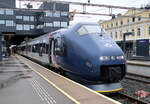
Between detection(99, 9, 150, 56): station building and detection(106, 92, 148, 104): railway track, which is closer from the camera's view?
detection(106, 92, 148, 104): railway track

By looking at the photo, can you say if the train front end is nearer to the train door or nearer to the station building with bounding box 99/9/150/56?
the train door

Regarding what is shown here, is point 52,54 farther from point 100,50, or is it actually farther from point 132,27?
point 132,27

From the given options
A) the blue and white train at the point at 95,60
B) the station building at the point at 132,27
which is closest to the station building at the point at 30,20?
the station building at the point at 132,27

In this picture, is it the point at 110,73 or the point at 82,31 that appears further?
the point at 82,31

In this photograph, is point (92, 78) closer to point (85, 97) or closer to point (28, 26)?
point (85, 97)

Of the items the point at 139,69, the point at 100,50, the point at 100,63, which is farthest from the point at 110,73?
the point at 139,69

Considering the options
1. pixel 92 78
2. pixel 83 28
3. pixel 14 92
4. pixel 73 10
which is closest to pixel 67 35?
pixel 83 28

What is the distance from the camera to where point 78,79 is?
29.9ft

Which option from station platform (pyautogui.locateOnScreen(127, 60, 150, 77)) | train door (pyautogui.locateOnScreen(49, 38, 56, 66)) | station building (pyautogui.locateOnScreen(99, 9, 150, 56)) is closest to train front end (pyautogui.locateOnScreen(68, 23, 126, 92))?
train door (pyautogui.locateOnScreen(49, 38, 56, 66))

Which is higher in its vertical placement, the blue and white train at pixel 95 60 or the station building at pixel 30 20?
the station building at pixel 30 20

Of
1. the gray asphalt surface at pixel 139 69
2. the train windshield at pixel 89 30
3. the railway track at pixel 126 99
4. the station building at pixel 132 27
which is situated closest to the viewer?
the railway track at pixel 126 99

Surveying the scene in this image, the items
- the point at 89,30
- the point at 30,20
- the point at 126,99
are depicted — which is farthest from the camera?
the point at 30,20

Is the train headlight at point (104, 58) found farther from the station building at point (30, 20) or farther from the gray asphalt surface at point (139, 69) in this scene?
the station building at point (30, 20)

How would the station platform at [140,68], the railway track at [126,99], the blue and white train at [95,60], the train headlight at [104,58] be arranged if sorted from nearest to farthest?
the railway track at [126,99] → the train headlight at [104,58] → the blue and white train at [95,60] → the station platform at [140,68]
